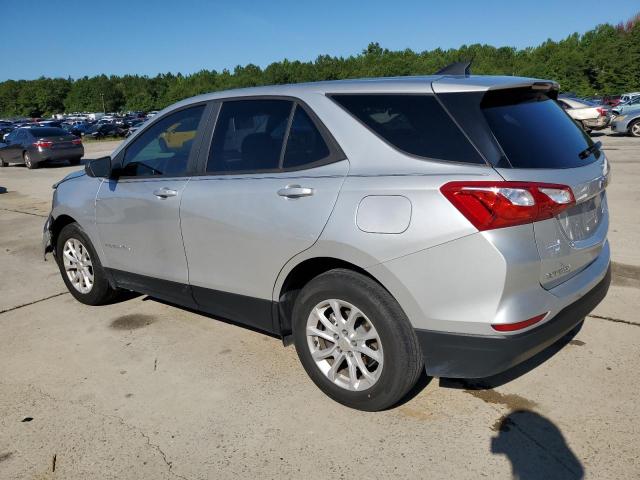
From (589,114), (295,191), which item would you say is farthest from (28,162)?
(589,114)

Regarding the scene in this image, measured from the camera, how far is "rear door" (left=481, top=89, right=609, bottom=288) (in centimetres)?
253

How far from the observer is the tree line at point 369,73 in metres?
66.4

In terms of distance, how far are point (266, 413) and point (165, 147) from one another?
2.10 metres

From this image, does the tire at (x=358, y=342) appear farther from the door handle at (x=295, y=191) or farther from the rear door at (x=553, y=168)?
the rear door at (x=553, y=168)

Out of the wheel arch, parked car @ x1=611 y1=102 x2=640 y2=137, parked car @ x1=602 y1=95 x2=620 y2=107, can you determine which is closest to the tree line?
parked car @ x1=602 y1=95 x2=620 y2=107

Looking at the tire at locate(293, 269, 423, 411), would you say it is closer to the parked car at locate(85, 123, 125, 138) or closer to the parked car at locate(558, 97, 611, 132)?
the parked car at locate(558, 97, 611, 132)

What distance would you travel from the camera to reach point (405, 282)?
2.62 metres

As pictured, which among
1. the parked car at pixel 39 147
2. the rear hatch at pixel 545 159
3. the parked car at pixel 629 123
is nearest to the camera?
the rear hatch at pixel 545 159

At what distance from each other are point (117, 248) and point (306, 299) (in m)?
1.98

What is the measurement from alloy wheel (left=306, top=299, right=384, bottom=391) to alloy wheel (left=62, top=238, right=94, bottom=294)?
253 centimetres

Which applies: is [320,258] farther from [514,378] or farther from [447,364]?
[514,378]

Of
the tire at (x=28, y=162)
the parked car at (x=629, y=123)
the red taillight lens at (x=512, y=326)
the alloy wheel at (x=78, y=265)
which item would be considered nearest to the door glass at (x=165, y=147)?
the alloy wheel at (x=78, y=265)

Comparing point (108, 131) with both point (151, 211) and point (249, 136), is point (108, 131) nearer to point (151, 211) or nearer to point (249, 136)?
point (151, 211)

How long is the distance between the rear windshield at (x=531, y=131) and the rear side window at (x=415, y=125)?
0.18m
